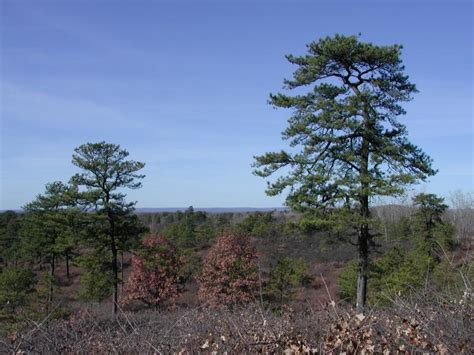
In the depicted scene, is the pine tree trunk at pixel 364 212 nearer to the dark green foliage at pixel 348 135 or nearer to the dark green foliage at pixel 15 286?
the dark green foliage at pixel 348 135

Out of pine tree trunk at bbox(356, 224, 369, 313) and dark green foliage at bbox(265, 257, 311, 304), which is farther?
dark green foliage at bbox(265, 257, 311, 304)

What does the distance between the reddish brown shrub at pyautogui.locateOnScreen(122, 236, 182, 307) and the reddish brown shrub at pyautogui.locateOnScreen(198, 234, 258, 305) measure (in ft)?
7.90

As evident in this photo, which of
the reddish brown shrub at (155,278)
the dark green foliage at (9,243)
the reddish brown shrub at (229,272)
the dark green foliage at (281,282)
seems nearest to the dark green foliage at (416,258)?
the dark green foliage at (281,282)

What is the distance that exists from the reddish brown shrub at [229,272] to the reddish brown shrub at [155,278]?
7.90ft

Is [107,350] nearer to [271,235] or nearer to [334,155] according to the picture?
[334,155]

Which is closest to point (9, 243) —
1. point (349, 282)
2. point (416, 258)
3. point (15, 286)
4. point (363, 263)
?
point (15, 286)

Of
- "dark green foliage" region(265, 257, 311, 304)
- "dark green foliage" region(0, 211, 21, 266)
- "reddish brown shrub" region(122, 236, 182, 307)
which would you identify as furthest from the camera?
"dark green foliage" region(0, 211, 21, 266)

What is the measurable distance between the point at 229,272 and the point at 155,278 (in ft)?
17.5

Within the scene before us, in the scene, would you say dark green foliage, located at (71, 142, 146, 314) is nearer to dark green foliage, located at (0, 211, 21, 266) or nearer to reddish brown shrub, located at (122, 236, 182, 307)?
reddish brown shrub, located at (122, 236, 182, 307)

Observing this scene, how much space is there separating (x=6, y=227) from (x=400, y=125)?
44.6m

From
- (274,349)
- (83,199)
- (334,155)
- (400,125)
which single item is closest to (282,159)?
(334,155)

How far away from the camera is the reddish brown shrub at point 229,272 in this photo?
90.6 ft

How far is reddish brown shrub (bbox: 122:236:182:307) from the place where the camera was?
30.6 m

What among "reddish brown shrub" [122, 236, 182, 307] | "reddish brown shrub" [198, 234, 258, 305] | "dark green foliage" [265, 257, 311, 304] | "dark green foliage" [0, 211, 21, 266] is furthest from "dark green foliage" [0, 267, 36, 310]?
"dark green foliage" [0, 211, 21, 266]
